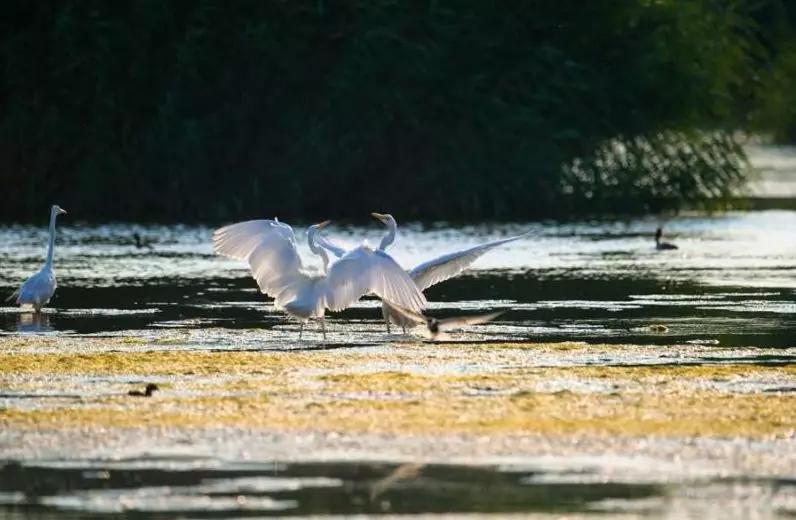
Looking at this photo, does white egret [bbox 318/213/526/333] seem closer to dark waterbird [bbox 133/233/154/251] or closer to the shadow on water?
the shadow on water

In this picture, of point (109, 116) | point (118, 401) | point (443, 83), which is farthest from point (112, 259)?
point (118, 401)

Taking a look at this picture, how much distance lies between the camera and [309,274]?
2031 centimetres

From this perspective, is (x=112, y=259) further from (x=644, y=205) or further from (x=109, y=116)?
(x=644, y=205)

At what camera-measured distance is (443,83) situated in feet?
152

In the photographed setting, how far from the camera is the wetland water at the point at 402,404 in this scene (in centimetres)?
1137

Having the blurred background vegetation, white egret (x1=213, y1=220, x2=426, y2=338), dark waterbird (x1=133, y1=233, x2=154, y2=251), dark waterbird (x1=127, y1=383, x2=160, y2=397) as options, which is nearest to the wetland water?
dark waterbird (x1=127, y1=383, x2=160, y2=397)

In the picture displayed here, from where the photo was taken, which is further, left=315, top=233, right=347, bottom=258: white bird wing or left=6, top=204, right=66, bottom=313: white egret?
left=6, top=204, right=66, bottom=313: white egret

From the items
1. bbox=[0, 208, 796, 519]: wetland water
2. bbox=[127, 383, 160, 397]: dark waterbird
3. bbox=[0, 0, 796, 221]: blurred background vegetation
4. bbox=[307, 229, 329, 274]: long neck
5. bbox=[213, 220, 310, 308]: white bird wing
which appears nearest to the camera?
bbox=[0, 208, 796, 519]: wetland water

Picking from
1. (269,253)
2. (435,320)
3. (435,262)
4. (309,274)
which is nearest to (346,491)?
(435,320)

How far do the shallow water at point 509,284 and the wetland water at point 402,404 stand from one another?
0.36ft

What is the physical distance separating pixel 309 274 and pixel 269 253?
0.47 metres

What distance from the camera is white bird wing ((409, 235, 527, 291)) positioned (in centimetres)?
2134

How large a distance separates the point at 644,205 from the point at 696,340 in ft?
93.7

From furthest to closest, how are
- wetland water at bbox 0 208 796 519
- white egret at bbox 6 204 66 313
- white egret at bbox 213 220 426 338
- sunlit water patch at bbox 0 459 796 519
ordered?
1. white egret at bbox 6 204 66 313
2. white egret at bbox 213 220 426 338
3. wetland water at bbox 0 208 796 519
4. sunlit water patch at bbox 0 459 796 519
